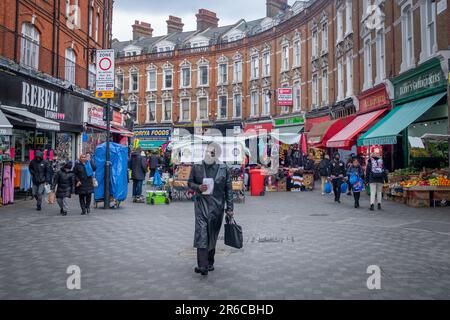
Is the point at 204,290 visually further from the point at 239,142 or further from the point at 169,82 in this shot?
the point at 169,82

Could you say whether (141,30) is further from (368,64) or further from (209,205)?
(209,205)

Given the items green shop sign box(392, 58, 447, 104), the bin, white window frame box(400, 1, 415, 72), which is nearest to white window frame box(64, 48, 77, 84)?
the bin

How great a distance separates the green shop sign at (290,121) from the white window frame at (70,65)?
17.2 m

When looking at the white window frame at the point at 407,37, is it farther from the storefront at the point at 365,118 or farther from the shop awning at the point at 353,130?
the shop awning at the point at 353,130

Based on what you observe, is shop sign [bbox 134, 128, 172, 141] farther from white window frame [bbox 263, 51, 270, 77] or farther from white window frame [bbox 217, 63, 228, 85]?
white window frame [bbox 263, 51, 270, 77]

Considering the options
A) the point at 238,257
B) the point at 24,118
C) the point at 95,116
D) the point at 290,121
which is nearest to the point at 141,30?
the point at 290,121

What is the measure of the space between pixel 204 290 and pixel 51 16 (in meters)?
19.0

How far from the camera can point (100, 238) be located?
8906mm

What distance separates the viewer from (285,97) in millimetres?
32781

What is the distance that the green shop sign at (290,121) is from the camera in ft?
112

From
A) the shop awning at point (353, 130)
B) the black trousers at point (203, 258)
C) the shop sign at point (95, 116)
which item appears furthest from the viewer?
the shop sign at point (95, 116)

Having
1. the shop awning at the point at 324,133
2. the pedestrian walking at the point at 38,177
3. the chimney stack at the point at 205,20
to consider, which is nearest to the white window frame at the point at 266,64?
the chimney stack at the point at 205,20

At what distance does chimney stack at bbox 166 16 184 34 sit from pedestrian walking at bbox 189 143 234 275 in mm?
49819

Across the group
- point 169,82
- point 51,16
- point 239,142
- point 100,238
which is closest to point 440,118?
point 239,142
